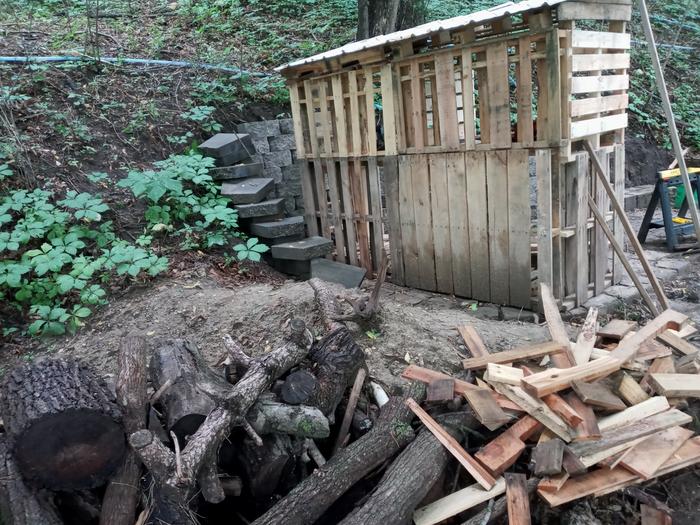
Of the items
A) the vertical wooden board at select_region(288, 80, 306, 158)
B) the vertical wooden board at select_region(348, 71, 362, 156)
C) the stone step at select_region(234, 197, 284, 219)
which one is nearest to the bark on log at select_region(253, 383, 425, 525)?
the vertical wooden board at select_region(348, 71, 362, 156)

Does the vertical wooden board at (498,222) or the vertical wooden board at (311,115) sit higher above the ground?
the vertical wooden board at (311,115)

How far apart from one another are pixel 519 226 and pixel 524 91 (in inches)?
46.2

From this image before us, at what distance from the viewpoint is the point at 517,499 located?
8.43ft

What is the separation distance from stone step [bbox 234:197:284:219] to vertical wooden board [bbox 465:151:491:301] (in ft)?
8.24

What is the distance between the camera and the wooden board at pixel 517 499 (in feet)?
8.18

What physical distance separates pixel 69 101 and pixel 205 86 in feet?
6.03

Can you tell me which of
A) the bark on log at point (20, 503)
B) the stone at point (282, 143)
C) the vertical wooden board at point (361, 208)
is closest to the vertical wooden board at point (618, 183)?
the vertical wooden board at point (361, 208)

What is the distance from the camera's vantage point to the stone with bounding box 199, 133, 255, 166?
6613mm

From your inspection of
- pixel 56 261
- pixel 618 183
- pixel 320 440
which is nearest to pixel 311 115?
pixel 56 261

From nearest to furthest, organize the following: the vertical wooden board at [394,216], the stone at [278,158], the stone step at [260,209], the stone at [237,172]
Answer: the vertical wooden board at [394,216] < the stone step at [260,209] < the stone at [237,172] < the stone at [278,158]

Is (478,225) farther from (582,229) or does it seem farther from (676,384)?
(676,384)

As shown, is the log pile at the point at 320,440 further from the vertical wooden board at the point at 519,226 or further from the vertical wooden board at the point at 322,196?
the vertical wooden board at the point at 322,196

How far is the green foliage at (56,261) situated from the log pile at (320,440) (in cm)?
160

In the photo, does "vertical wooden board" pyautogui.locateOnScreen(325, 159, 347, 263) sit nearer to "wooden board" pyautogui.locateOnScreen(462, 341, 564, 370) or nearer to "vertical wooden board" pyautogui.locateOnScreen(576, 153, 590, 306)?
"vertical wooden board" pyautogui.locateOnScreen(576, 153, 590, 306)
